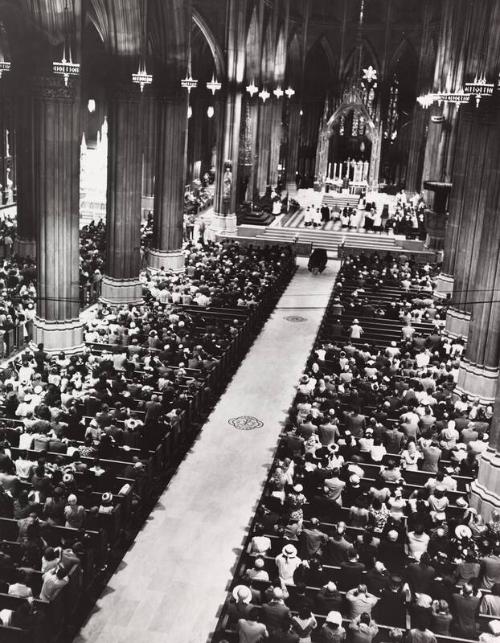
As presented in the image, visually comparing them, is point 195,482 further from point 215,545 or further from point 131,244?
point 131,244

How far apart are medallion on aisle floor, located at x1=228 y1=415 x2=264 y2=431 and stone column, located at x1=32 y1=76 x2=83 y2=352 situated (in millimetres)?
6266

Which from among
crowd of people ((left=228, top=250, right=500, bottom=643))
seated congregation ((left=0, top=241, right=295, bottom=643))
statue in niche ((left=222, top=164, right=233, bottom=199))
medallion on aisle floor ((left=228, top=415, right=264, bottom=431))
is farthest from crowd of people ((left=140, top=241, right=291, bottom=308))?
crowd of people ((left=228, top=250, right=500, bottom=643))

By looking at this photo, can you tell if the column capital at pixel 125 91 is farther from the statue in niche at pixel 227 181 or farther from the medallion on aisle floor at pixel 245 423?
the statue in niche at pixel 227 181

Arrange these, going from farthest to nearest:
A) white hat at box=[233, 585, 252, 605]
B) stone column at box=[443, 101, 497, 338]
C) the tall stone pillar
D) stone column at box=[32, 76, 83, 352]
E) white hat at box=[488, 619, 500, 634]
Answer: the tall stone pillar, stone column at box=[443, 101, 497, 338], stone column at box=[32, 76, 83, 352], white hat at box=[233, 585, 252, 605], white hat at box=[488, 619, 500, 634]

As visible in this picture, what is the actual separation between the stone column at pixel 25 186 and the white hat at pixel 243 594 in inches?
931

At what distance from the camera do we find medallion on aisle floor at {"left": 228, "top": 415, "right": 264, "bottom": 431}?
22.1 m

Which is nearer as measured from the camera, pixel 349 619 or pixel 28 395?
pixel 349 619

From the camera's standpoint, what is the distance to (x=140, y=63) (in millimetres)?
29844

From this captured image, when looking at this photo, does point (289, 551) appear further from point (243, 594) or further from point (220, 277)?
point (220, 277)

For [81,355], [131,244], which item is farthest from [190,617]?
[131,244]

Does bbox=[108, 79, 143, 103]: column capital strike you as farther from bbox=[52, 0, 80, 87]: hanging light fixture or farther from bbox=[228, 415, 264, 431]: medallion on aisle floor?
bbox=[228, 415, 264, 431]: medallion on aisle floor

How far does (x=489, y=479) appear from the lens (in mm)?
17219

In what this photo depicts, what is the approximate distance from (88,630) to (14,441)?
5.56 metres

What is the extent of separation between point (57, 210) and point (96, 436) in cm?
935
